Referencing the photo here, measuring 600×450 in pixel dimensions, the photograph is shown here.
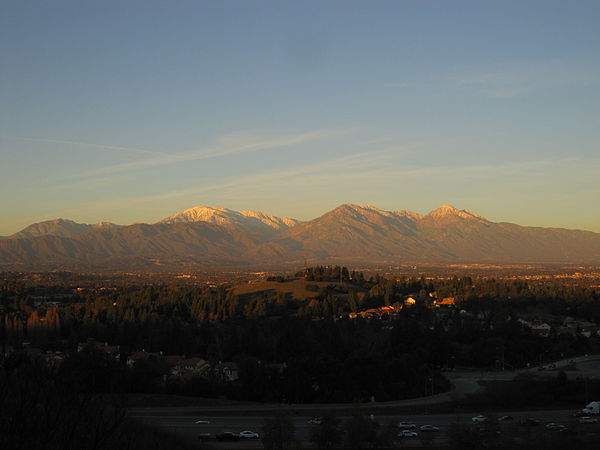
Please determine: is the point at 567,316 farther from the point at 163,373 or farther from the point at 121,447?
the point at 121,447

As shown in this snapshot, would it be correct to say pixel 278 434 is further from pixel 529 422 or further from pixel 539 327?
pixel 539 327

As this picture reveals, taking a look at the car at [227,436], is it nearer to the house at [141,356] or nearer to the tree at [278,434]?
A: the tree at [278,434]

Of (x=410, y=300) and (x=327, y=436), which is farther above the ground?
(x=410, y=300)

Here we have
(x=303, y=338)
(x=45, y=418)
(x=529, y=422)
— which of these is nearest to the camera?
(x=45, y=418)

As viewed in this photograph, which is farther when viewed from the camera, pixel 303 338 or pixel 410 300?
pixel 410 300

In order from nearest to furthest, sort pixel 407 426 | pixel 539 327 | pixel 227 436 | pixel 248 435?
pixel 227 436 < pixel 248 435 < pixel 407 426 < pixel 539 327

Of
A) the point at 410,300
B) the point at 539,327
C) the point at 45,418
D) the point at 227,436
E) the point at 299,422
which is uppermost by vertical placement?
the point at 45,418

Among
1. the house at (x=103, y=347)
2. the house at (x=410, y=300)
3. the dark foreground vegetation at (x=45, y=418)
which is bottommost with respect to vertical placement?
the house at (x=103, y=347)

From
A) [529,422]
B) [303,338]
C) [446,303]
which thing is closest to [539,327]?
[446,303]

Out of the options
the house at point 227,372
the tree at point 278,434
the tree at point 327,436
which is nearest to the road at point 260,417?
the tree at point 278,434

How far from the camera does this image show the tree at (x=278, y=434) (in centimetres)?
1811

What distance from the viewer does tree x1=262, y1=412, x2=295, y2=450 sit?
18.1m

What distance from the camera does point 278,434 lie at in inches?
728

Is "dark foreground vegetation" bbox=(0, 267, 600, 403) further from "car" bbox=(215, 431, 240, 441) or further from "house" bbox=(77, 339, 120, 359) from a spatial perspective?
"car" bbox=(215, 431, 240, 441)
